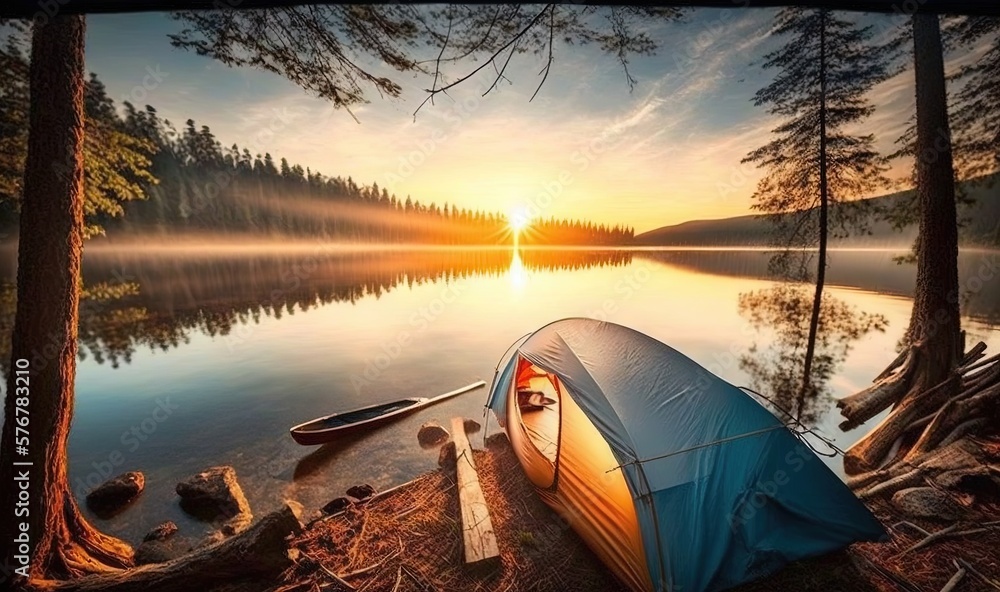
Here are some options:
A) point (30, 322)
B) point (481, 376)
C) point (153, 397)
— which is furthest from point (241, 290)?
point (30, 322)

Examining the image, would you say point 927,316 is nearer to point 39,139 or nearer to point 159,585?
point 159,585

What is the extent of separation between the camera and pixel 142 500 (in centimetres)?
719

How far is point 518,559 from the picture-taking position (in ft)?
14.5

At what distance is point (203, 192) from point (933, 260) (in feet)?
334

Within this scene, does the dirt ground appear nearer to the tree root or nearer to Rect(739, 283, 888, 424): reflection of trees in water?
the tree root

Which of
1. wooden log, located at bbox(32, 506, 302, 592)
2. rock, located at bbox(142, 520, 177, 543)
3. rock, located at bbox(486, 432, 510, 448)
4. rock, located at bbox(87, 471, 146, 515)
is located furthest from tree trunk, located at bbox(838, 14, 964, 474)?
rock, located at bbox(87, 471, 146, 515)

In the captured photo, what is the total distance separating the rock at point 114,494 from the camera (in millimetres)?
6898

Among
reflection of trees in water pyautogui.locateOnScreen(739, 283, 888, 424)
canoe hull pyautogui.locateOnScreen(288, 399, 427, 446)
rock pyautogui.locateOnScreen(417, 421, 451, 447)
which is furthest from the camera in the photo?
reflection of trees in water pyautogui.locateOnScreen(739, 283, 888, 424)

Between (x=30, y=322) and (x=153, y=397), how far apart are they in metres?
10.8

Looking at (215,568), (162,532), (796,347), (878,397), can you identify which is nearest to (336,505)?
(215,568)

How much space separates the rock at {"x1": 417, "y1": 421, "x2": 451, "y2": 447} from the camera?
9406 millimetres

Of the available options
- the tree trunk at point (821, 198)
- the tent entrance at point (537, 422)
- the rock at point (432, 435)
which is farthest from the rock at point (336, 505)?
the tree trunk at point (821, 198)

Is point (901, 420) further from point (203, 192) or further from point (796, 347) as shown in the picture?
point (203, 192)

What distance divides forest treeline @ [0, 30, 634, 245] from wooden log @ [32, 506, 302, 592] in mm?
4435
